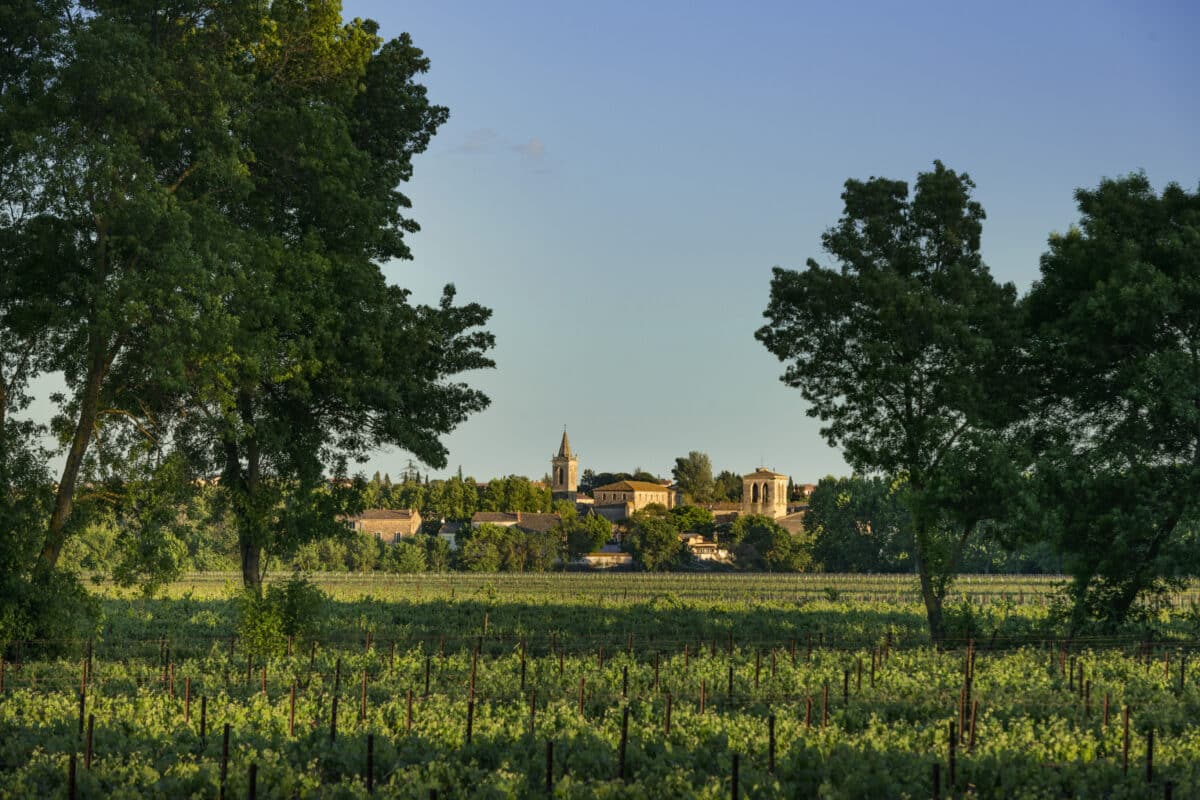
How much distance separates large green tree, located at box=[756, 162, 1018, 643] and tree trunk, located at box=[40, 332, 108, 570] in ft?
79.4

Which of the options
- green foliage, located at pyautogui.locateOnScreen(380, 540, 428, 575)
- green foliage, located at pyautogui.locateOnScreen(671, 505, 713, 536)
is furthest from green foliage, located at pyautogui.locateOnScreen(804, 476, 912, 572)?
green foliage, located at pyautogui.locateOnScreen(380, 540, 428, 575)

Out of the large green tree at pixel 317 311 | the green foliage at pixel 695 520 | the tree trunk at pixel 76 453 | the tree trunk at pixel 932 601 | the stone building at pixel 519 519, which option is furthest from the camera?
the stone building at pixel 519 519

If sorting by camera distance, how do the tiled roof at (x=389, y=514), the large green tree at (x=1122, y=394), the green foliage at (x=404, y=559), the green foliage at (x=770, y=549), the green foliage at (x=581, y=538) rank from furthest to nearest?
1. the tiled roof at (x=389, y=514)
2. the green foliage at (x=581, y=538)
3. the green foliage at (x=770, y=549)
4. the green foliage at (x=404, y=559)
5. the large green tree at (x=1122, y=394)

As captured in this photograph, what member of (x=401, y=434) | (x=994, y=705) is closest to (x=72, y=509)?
(x=401, y=434)

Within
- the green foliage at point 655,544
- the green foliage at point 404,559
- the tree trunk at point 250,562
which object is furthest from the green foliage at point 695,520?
the tree trunk at point 250,562

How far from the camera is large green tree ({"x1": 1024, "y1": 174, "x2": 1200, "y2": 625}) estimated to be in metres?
44.3

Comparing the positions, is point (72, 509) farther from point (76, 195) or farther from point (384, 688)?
point (384, 688)

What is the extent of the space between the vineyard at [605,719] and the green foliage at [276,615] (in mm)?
498

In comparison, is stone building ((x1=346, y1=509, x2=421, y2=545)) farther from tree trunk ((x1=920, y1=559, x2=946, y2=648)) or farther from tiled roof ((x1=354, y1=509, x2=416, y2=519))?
tree trunk ((x1=920, y1=559, x2=946, y2=648))

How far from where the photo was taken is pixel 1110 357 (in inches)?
1879

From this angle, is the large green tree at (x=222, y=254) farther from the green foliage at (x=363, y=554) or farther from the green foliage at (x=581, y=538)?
the green foliage at (x=581, y=538)

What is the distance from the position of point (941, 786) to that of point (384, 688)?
1396cm

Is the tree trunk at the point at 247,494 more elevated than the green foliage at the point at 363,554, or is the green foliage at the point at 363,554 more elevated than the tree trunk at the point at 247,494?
the tree trunk at the point at 247,494

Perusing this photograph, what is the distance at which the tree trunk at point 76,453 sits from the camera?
123 feet
